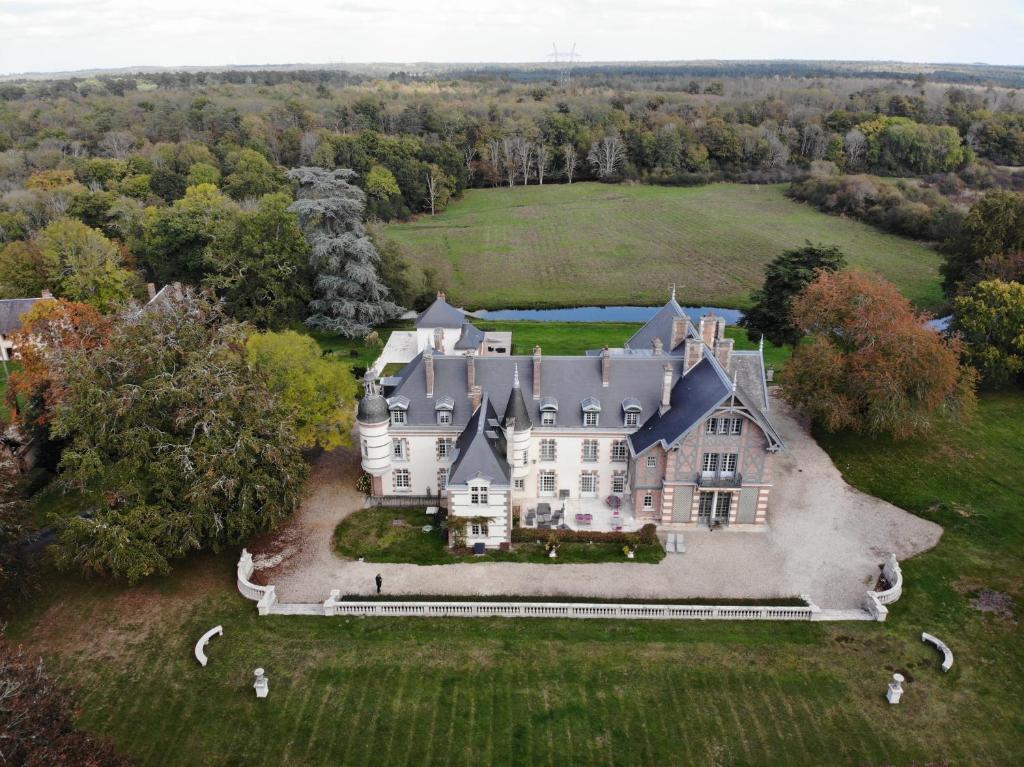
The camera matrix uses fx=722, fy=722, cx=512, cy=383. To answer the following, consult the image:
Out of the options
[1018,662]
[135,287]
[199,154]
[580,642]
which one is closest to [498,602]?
Result: [580,642]

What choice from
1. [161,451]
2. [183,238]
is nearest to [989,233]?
[161,451]

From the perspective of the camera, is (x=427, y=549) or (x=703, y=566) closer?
(x=703, y=566)

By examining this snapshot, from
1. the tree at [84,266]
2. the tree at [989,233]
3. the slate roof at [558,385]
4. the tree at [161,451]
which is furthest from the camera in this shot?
the tree at [84,266]

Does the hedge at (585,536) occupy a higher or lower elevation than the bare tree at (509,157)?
lower

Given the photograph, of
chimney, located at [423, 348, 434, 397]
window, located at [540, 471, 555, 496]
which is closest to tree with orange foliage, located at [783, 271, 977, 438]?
window, located at [540, 471, 555, 496]

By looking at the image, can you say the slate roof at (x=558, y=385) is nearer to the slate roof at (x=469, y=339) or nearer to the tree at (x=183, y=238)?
the slate roof at (x=469, y=339)

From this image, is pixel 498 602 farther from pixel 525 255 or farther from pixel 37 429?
pixel 525 255

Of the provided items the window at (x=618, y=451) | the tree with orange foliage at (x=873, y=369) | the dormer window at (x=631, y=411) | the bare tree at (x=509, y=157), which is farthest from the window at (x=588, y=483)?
the bare tree at (x=509, y=157)

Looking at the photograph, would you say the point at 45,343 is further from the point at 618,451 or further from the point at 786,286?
the point at 786,286
